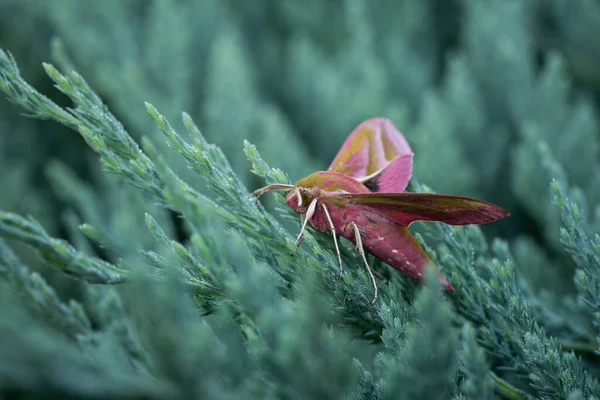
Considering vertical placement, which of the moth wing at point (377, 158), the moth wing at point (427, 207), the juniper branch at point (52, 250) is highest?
the juniper branch at point (52, 250)

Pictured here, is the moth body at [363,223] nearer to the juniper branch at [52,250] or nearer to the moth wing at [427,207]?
the moth wing at [427,207]

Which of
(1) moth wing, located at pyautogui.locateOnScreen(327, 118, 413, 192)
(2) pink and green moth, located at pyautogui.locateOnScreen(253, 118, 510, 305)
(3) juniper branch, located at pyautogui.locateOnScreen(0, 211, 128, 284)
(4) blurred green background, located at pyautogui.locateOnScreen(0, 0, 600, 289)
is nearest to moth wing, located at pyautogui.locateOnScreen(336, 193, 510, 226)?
(2) pink and green moth, located at pyautogui.locateOnScreen(253, 118, 510, 305)

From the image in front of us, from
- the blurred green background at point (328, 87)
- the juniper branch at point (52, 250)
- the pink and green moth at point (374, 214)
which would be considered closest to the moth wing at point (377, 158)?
the pink and green moth at point (374, 214)

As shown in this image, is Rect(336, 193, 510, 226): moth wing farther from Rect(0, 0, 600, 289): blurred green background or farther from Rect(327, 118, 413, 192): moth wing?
Rect(0, 0, 600, 289): blurred green background

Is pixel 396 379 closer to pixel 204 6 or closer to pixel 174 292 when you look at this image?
pixel 174 292

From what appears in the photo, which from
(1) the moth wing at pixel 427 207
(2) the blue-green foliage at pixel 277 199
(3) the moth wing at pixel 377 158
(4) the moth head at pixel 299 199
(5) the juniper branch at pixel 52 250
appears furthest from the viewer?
(3) the moth wing at pixel 377 158

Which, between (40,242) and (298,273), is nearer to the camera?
(40,242)

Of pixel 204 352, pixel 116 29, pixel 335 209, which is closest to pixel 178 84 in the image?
pixel 116 29
